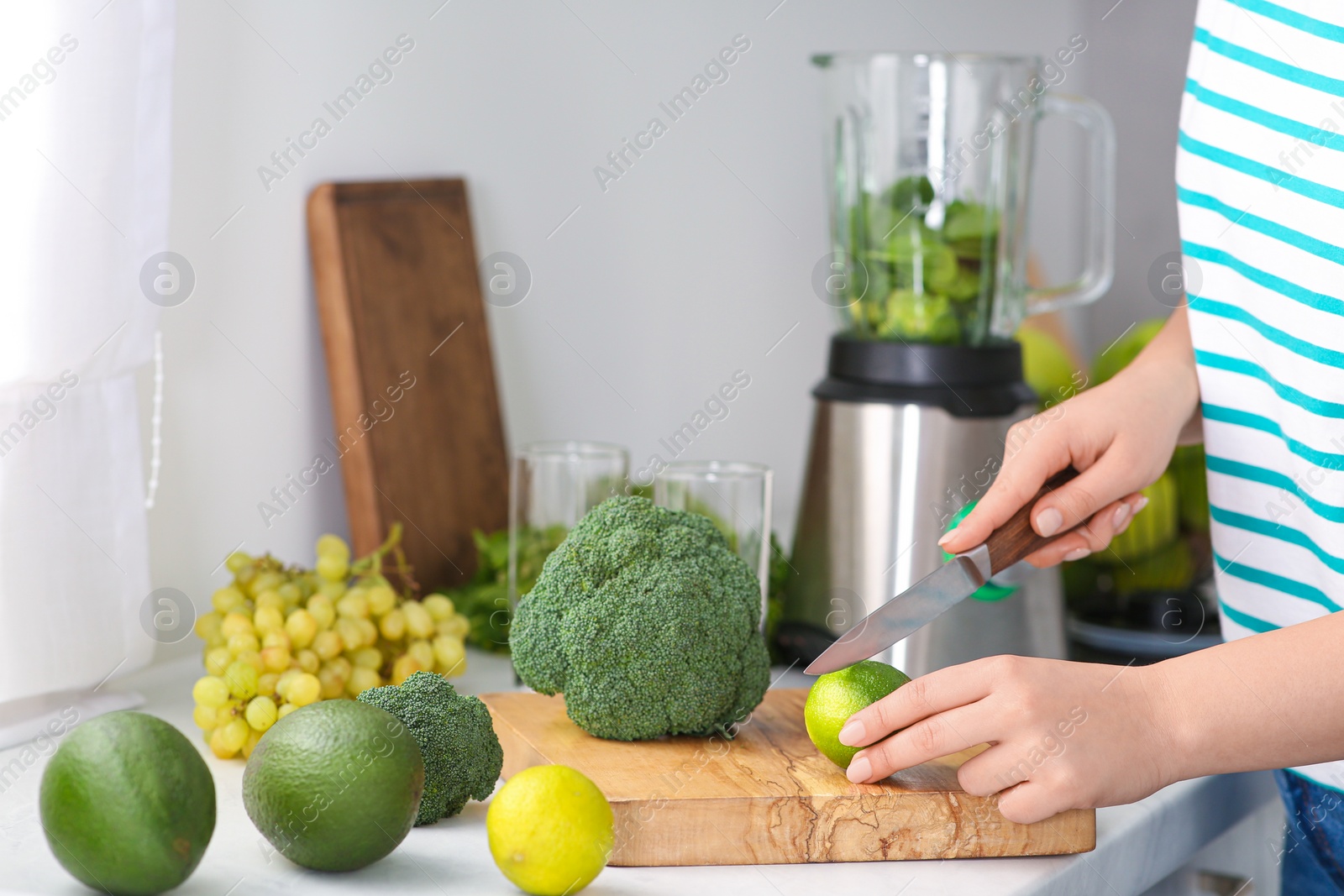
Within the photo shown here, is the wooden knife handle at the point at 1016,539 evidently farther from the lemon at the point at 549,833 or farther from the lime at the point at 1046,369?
the lime at the point at 1046,369

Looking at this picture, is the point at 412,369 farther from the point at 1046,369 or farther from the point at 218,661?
the point at 1046,369

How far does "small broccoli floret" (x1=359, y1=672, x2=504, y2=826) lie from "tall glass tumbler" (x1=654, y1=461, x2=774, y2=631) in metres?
0.30

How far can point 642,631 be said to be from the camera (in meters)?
0.77

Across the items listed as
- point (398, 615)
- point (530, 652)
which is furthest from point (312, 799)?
point (398, 615)

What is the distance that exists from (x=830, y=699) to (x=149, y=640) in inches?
20.0

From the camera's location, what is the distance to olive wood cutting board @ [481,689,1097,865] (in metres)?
0.69

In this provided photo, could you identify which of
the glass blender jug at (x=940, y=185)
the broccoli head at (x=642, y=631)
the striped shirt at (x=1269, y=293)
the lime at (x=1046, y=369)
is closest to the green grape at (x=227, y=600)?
the broccoli head at (x=642, y=631)

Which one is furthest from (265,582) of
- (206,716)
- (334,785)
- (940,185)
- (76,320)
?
(940,185)

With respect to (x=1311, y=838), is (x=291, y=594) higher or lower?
higher

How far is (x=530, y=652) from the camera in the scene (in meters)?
0.81

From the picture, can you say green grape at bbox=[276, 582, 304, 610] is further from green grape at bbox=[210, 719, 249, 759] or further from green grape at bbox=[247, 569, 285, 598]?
green grape at bbox=[210, 719, 249, 759]

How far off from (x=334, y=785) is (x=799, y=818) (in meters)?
0.26

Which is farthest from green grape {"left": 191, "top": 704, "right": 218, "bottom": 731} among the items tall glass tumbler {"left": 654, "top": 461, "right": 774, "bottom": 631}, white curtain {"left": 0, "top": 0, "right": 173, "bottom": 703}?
tall glass tumbler {"left": 654, "top": 461, "right": 774, "bottom": 631}

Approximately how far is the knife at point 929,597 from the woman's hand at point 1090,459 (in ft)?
0.04
